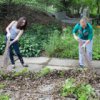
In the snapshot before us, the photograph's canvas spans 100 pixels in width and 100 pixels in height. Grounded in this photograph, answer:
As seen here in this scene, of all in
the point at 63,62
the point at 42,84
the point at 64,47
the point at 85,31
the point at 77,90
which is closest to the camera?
the point at 77,90

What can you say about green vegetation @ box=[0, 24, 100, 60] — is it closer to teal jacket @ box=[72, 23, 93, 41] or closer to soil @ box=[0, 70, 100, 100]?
teal jacket @ box=[72, 23, 93, 41]

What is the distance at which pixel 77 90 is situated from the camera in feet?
16.4

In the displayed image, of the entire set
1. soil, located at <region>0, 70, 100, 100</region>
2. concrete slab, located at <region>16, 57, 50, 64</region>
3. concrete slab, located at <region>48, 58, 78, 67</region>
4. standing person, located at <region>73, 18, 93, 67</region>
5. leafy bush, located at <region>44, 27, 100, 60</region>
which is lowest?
concrete slab, located at <region>48, 58, 78, 67</region>

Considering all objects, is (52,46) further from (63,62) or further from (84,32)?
(84,32)

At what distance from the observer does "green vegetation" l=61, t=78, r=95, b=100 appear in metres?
4.87

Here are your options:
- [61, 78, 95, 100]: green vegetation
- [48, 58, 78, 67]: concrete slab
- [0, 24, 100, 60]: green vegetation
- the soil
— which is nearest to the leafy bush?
[0, 24, 100, 60]: green vegetation

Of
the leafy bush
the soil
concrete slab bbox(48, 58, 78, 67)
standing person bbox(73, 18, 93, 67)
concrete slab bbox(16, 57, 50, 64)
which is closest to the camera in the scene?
the soil

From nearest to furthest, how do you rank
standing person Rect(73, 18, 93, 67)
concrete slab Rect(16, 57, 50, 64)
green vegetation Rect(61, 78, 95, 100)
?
green vegetation Rect(61, 78, 95, 100)
standing person Rect(73, 18, 93, 67)
concrete slab Rect(16, 57, 50, 64)

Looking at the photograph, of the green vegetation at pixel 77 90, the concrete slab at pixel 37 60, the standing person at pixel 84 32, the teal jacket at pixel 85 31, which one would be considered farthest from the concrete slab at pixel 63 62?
the green vegetation at pixel 77 90

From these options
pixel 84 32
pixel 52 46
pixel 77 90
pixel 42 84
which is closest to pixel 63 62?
pixel 52 46

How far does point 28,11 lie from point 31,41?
3.57 meters

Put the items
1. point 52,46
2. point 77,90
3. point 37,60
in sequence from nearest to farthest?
1. point 77,90
2. point 37,60
3. point 52,46

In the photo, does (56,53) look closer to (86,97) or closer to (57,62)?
(57,62)

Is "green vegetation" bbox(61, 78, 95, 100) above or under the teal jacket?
under
